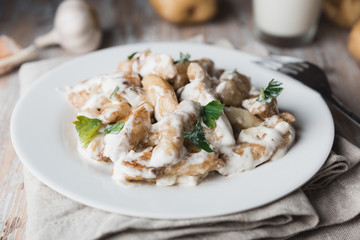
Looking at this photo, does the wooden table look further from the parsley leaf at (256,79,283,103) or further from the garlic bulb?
the parsley leaf at (256,79,283,103)

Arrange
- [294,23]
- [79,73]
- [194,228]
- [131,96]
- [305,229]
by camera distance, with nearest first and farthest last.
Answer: [194,228] → [305,229] → [131,96] → [79,73] → [294,23]

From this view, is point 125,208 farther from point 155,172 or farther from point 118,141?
point 118,141

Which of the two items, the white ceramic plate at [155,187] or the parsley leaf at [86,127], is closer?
the white ceramic plate at [155,187]

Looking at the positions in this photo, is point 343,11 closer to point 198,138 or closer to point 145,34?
point 145,34

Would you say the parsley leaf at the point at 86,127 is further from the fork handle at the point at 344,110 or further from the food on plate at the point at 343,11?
the food on plate at the point at 343,11

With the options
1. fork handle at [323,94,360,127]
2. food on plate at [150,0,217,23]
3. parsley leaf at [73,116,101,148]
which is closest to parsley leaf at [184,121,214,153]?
parsley leaf at [73,116,101,148]

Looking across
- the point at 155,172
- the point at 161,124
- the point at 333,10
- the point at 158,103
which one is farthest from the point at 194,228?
the point at 333,10

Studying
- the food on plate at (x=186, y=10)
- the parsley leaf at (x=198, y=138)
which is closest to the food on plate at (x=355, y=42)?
the food on plate at (x=186, y=10)
